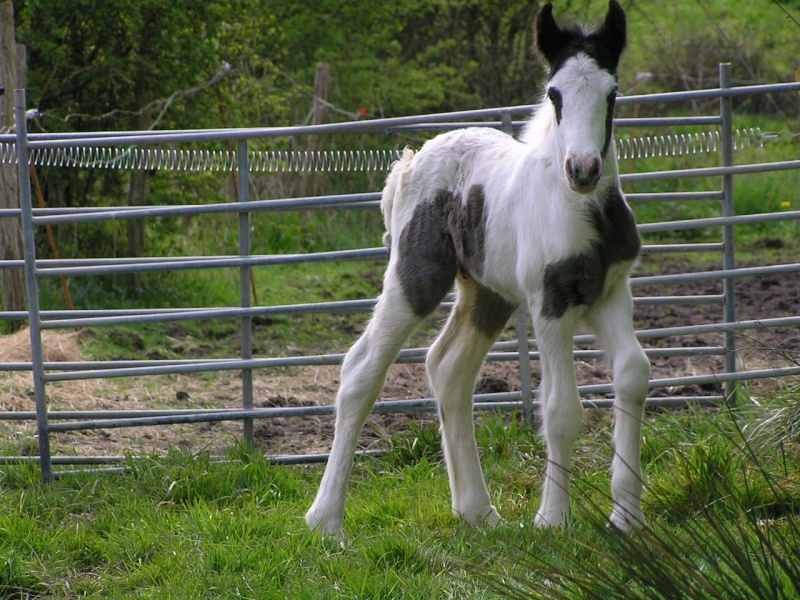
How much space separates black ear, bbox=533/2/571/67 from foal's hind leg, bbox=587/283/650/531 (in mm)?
966

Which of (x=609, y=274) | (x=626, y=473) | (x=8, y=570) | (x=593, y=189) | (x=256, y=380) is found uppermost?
(x=593, y=189)

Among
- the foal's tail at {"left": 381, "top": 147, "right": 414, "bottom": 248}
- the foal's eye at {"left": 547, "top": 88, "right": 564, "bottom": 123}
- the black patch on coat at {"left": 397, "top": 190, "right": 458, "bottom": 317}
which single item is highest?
the foal's eye at {"left": 547, "top": 88, "right": 564, "bottom": 123}

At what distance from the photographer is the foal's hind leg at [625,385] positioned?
3.88 metres

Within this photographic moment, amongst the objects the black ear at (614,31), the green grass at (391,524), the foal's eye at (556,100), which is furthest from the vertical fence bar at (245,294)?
the black ear at (614,31)

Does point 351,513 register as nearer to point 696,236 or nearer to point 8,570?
point 8,570

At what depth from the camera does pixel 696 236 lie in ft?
38.4

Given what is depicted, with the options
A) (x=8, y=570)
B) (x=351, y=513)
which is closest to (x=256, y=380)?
(x=351, y=513)

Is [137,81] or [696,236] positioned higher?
[137,81]

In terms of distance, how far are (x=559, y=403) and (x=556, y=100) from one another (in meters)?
1.18

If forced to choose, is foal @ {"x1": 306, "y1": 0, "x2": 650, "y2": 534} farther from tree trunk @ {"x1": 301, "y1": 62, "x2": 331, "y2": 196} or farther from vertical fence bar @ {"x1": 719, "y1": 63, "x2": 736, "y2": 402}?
tree trunk @ {"x1": 301, "y1": 62, "x2": 331, "y2": 196}


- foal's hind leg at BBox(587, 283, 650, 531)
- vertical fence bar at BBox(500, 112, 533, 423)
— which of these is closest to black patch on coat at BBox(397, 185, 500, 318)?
foal's hind leg at BBox(587, 283, 650, 531)

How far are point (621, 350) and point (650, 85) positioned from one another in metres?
13.6

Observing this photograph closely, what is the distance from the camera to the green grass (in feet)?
10.9

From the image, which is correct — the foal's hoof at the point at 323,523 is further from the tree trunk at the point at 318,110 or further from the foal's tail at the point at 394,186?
the tree trunk at the point at 318,110
